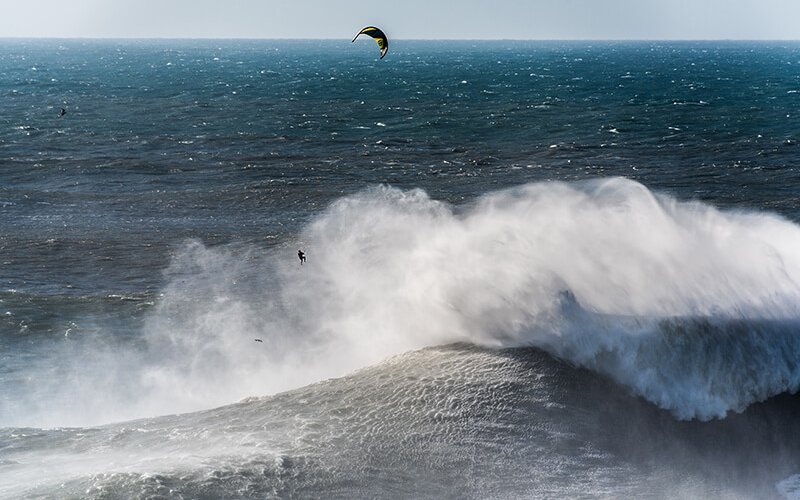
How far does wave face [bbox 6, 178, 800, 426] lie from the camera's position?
1616 cm

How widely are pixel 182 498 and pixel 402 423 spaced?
370 centimetres

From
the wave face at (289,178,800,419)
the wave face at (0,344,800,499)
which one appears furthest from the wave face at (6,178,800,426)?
the wave face at (0,344,800,499)

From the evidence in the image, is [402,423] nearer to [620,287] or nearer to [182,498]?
[182,498]

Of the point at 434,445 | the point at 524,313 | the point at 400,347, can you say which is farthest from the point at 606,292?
the point at 434,445

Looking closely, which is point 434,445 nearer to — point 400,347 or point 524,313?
point 524,313

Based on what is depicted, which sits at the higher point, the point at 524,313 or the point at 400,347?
the point at 524,313

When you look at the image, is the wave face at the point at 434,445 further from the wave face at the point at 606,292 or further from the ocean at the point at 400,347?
the wave face at the point at 606,292

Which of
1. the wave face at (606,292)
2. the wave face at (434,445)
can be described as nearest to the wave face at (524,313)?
the wave face at (606,292)

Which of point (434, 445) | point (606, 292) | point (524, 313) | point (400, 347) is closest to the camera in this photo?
point (434, 445)

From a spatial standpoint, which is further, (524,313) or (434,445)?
(524,313)

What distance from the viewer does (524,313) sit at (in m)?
17.1

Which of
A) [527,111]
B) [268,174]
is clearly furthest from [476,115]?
[268,174]

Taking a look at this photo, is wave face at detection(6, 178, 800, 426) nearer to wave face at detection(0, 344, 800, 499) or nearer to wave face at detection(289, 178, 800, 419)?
wave face at detection(289, 178, 800, 419)

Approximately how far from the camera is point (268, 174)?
148ft
